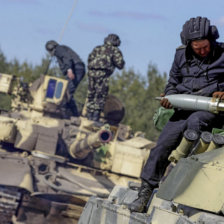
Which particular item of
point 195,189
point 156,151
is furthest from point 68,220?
point 195,189

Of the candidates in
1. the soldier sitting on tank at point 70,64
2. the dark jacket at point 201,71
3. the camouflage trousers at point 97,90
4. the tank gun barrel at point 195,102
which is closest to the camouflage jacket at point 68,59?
the soldier sitting on tank at point 70,64

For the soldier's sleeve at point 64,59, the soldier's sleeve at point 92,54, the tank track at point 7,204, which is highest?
the soldier's sleeve at point 92,54

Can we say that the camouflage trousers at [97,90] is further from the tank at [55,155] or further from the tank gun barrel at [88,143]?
the tank gun barrel at [88,143]

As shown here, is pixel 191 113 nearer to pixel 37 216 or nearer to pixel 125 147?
pixel 37 216

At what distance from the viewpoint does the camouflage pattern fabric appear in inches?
723

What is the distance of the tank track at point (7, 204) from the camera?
47.5 ft

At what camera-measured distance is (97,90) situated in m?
18.5

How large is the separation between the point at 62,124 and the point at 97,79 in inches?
87.7

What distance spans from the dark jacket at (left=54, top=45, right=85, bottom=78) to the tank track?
596 centimetres

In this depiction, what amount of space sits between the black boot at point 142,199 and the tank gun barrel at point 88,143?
6818 millimetres

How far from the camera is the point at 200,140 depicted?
251 inches

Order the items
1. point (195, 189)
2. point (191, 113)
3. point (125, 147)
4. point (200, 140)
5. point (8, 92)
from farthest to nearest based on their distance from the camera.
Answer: point (8, 92), point (125, 147), point (191, 113), point (200, 140), point (195, 189)

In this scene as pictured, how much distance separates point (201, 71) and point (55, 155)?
31.3 ft

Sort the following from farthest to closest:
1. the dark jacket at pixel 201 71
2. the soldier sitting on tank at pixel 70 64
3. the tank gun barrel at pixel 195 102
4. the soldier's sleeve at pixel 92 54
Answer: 1. the soldier sitting on tank at pixel 70 64
2. the soldier's sleeve at pixel 92 54
3. the dark jacket at pixel 201 71
4. the tank gun barrel at pixel 195 102
